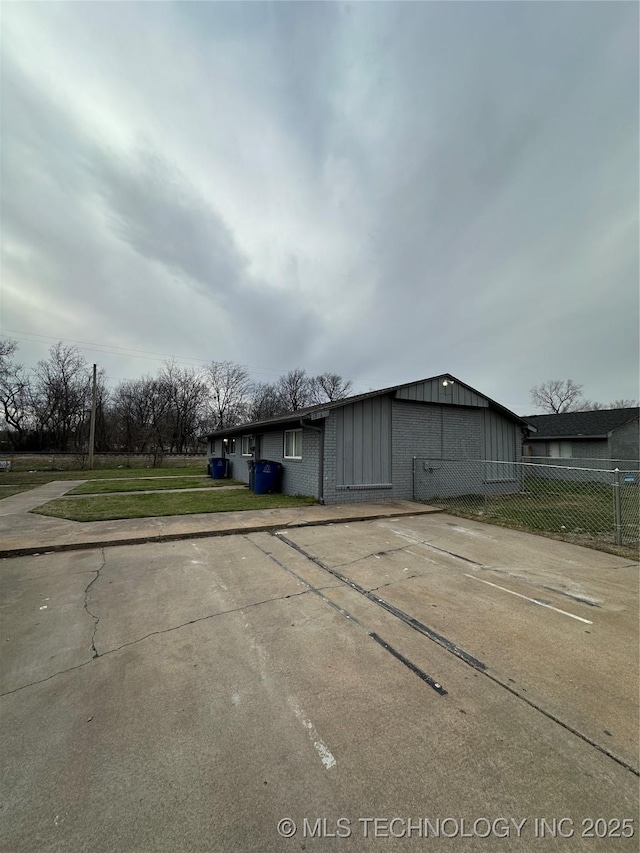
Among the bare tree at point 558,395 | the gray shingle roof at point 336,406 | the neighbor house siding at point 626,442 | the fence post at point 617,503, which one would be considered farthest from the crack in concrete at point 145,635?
the bare tree at point 558,395

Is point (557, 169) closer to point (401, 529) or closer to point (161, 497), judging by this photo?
point (401, 529)

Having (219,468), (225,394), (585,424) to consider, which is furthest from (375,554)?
(225,394)

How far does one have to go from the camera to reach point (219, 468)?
1730cm

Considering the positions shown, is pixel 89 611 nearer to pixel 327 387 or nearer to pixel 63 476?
pixel 63 476

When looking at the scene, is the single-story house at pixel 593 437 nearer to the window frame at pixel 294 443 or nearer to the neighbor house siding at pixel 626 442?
the neighbor house siding at pixel 626 442

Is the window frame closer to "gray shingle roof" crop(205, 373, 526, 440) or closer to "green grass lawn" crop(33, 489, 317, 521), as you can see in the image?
"gray shingle roof" crop(205, 373, 526, 440)

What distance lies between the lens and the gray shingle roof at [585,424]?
1838cm

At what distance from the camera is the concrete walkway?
18.1 feet

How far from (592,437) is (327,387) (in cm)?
3240

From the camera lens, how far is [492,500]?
11.3 metres

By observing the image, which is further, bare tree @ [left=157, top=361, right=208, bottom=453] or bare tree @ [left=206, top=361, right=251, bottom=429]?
bare tree @ [left=206, top=361, right=251, bottom=429]

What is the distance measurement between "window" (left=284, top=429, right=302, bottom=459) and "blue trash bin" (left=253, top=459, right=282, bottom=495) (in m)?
0.58

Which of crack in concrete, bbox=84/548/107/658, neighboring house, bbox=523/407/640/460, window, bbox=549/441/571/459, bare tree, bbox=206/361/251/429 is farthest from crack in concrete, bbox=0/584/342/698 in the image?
bare tree, bbox=206/361/251/429

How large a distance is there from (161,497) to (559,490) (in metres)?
15.3
